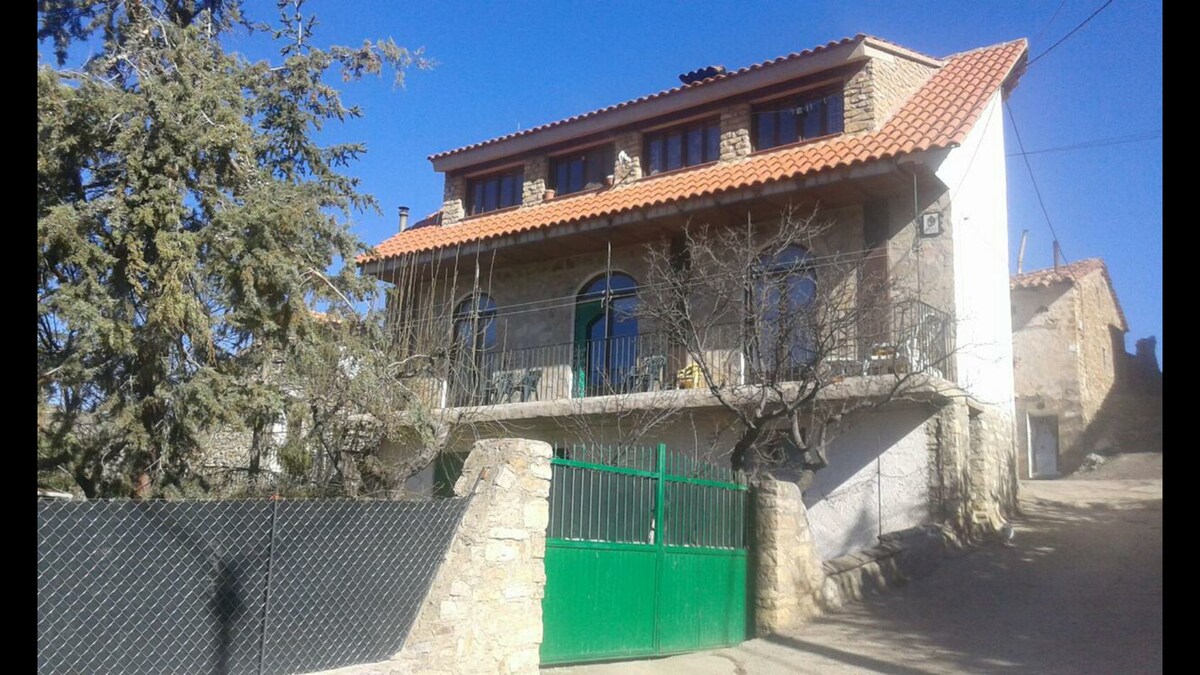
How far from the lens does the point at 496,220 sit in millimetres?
17500

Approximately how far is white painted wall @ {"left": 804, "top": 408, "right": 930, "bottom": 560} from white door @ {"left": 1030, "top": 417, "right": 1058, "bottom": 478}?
12297 millimetres

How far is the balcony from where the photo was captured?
11.8 meters

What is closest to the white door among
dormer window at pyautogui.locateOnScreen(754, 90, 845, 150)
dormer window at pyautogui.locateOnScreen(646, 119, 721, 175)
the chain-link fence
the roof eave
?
dormer window at pyautogui.locateOnScreen(754, 90, 845, 150)

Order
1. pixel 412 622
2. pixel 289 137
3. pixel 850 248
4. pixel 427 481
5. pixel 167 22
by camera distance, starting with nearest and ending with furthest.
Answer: pixel 412 622, pixel 167 22, pixel 289 137, pixel 850 248, pixel 427 481

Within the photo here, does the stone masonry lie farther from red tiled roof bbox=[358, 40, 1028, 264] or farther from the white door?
the white door

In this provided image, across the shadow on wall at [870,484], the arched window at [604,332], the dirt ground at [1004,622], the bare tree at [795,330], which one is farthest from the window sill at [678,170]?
the dirt ground at [1004,622]

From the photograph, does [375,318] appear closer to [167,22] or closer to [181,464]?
[181,464]

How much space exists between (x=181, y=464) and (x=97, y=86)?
3.77 m

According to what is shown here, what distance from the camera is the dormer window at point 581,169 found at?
17.5m

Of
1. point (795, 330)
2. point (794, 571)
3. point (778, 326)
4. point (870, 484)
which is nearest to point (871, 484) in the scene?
point (870, 484)

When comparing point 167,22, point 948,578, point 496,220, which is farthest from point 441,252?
point 948,578

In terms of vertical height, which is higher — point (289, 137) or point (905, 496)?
point (289, 137)

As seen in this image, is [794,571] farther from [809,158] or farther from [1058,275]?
[1058,275]

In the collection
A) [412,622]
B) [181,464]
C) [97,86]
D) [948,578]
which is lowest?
[948,578]
